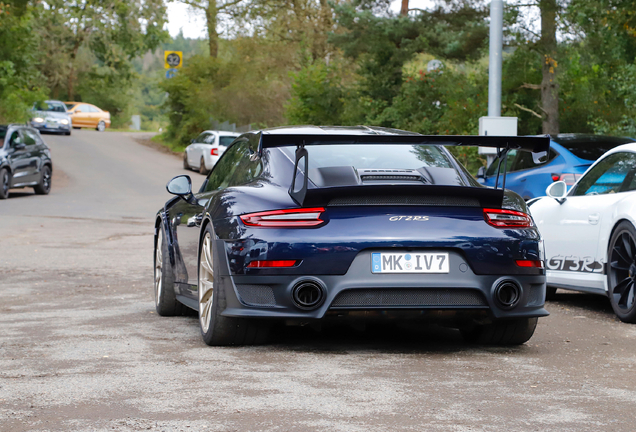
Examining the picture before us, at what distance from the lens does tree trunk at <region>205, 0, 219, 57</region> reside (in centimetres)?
4991

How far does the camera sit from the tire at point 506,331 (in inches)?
236

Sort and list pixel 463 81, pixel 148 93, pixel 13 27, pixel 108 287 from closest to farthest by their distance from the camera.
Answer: pixel 108 287
pixel 463 81
pixel 13 27
pixel 148 93

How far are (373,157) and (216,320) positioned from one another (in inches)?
54.1

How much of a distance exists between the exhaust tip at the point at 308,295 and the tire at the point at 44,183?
2040 centimetres

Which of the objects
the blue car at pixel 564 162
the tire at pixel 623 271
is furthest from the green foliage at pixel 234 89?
the tire at pixel 623 271

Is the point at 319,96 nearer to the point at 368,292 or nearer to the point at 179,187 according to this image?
the point at 179,187

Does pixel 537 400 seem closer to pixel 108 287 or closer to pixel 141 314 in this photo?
pixel 141 314

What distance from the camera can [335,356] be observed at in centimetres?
565

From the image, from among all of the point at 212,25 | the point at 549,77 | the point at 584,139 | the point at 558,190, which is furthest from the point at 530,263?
the point at 212,25

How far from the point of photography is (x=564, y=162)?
497 inches

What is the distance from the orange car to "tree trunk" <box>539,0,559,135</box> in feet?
128

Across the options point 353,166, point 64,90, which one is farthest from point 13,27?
point 64,90

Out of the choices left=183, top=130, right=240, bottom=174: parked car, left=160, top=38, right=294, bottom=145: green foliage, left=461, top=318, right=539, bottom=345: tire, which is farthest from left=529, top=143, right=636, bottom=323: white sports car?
left=160, top=38, right=294, bottom=145: green foliage

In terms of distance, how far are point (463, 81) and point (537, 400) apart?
959 inches
